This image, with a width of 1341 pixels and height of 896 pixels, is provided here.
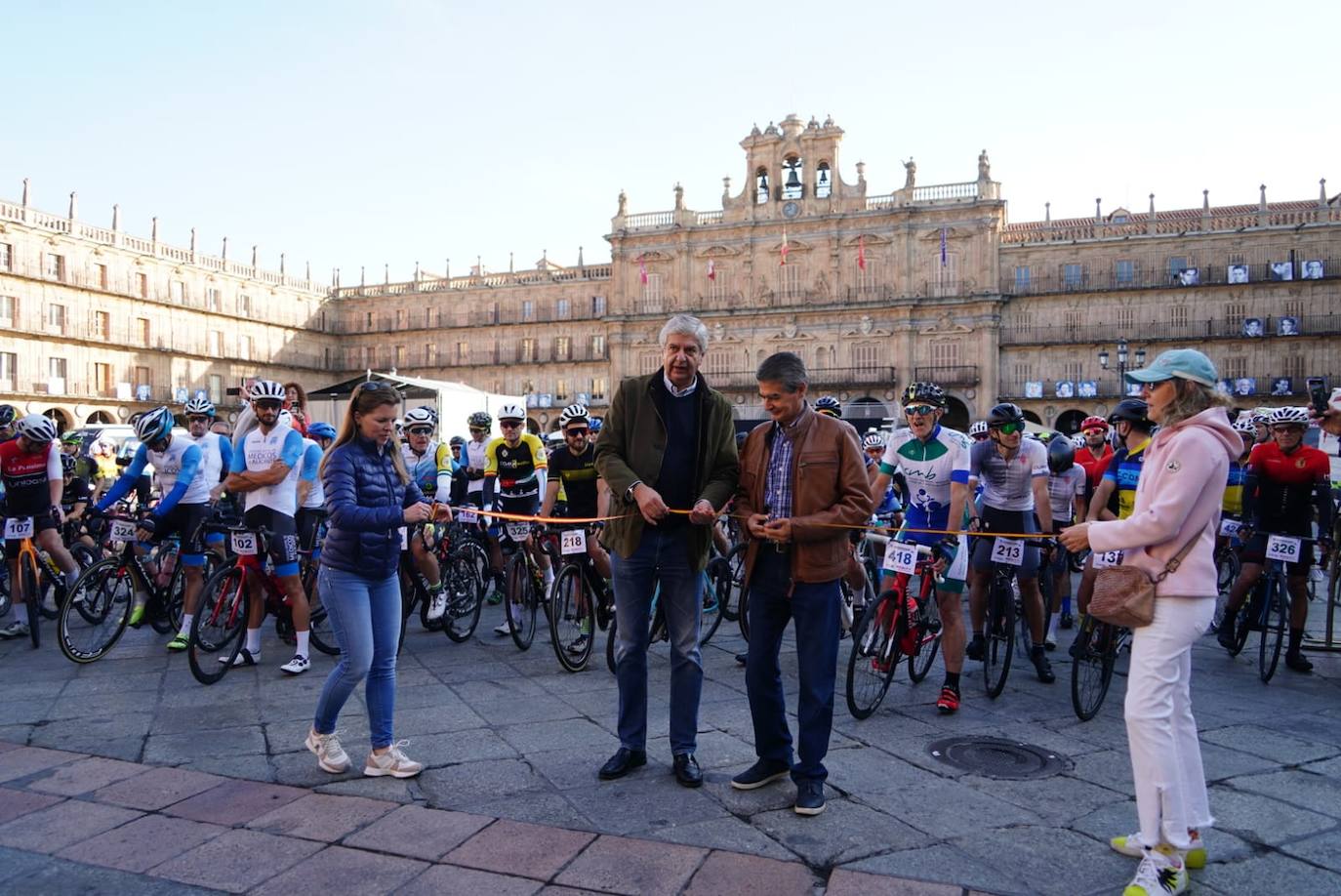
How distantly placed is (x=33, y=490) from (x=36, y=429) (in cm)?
50

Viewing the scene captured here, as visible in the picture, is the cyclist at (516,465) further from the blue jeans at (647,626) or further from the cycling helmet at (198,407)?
the blue jeans at (647,626)

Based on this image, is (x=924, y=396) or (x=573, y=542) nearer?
(x=924, y=396)

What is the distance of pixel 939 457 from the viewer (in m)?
5.25

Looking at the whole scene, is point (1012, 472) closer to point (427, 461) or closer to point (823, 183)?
point (427, 461)

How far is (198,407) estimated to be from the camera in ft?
25.5

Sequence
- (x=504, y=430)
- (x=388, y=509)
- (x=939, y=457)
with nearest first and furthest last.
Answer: (x=388, y=509) < (x=939, y=457) < (x=504, y=430)

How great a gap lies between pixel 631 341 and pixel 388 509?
138ft

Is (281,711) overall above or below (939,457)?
below

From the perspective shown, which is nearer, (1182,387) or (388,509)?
(1182,387)

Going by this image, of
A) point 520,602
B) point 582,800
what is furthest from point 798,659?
point 520,602

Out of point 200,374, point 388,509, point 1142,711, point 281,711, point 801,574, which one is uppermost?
point 200,374

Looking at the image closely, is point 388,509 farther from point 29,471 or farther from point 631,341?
point 631,341

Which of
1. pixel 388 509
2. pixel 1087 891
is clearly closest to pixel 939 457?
pixel 1087 891

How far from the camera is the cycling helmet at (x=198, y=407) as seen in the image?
7676 mm
